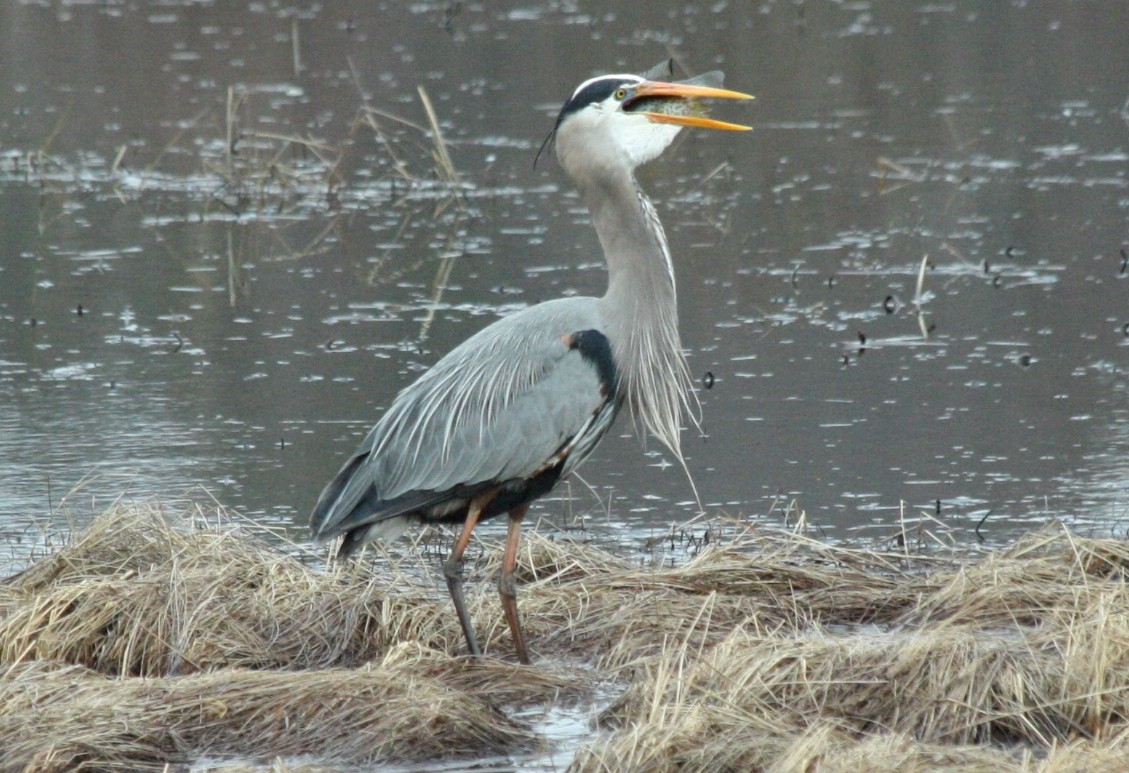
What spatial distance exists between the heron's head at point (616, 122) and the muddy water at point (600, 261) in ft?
5.81

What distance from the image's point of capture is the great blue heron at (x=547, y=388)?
5.33 meters

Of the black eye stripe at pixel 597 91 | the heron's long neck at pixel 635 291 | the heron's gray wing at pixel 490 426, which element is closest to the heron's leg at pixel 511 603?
the heron's gray wing at pixel 490 426

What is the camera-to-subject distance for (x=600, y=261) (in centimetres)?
1100

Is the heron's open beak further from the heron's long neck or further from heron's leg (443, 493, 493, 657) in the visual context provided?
heron's leg (443, 493, 493, 657)

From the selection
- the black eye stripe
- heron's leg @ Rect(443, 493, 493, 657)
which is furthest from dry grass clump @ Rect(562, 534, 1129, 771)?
the black eye stripe

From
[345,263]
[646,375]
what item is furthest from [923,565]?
[345,263]

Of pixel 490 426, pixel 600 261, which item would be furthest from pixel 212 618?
pixel 600 261

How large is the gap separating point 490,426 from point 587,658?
78 centimetres

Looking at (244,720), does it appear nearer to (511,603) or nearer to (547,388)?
(511,603)

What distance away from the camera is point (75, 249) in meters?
11.6

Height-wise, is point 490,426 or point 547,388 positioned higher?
point 547,388

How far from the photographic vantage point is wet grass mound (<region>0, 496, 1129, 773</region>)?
4426 mm

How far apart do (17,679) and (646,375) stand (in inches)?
82.2

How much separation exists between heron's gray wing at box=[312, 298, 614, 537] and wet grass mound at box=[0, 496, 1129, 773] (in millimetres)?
370
